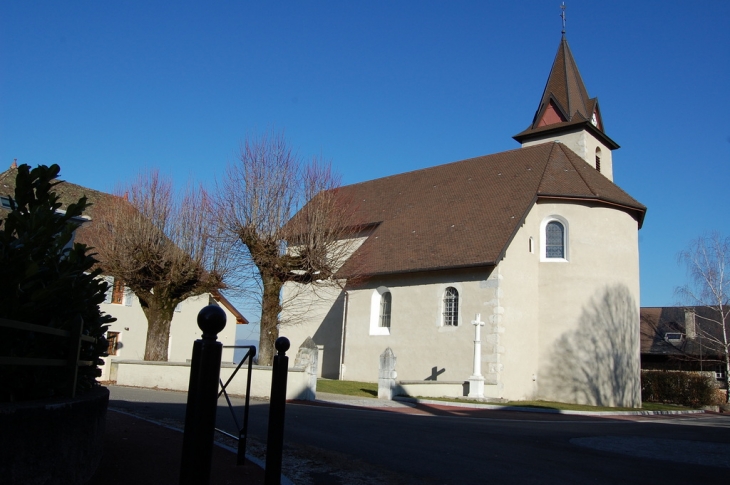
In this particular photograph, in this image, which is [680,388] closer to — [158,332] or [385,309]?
Result: [385,309]

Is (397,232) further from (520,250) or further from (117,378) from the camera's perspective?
(117,378)

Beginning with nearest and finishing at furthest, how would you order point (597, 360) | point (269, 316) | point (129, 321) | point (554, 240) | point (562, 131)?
1. point (269, 316)
2. point (597, 360)
3. point (554, 240)
4. point (129, 321)
5. point (562, 131)

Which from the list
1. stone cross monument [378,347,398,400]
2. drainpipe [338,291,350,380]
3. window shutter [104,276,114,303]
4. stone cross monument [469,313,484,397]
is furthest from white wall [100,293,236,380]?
stone cross monument [469,313,484,397]

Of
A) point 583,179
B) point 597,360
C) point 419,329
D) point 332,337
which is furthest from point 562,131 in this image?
point 332,337

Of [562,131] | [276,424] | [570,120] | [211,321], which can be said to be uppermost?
[570,120]

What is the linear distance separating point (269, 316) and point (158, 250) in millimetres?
4534

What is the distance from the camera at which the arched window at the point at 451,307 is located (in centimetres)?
2366

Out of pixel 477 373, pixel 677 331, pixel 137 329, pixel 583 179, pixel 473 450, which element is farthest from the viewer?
pixel 677 331

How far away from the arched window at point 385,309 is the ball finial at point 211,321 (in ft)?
75.9

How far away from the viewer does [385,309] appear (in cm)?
2628

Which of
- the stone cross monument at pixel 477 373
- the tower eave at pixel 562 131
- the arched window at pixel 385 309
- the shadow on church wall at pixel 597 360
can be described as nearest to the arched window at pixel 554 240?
the shadow on church wall at pixel 597 360

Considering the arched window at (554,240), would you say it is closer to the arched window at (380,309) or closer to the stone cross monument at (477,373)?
the stone cross monument at (477,373)

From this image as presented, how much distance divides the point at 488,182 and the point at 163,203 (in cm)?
1358

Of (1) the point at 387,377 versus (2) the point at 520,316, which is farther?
(2) the point at 520,316
